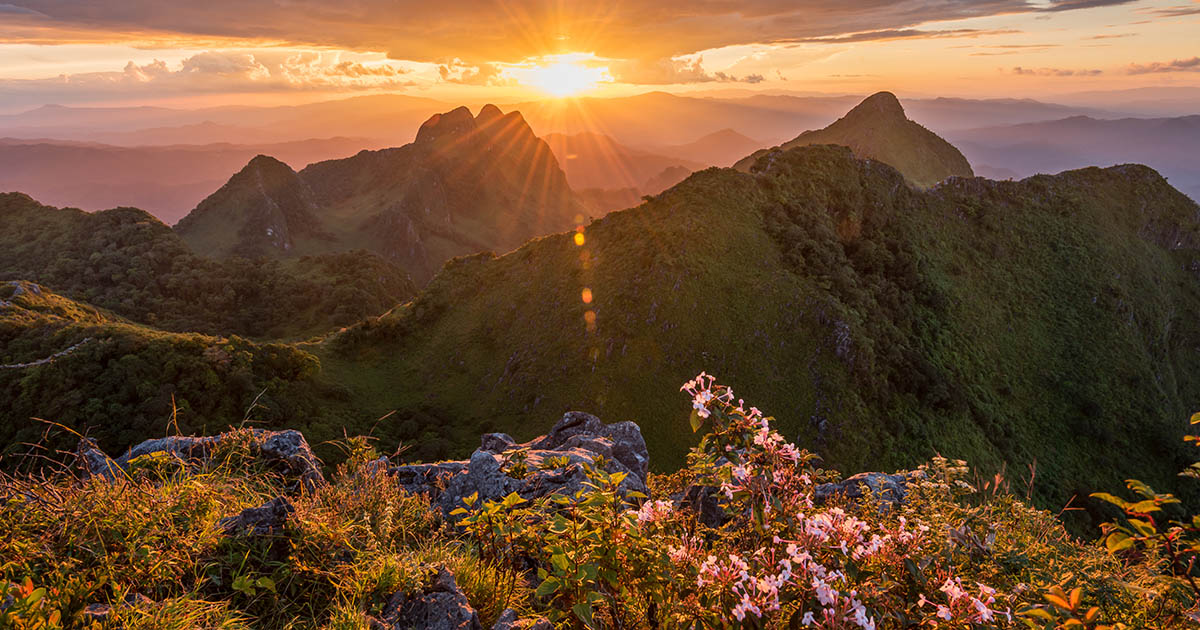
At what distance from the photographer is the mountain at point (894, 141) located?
14462 cm

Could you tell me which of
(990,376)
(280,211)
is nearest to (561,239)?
(990,376)

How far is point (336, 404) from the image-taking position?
4331cm

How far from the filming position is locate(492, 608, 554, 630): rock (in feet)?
17.4

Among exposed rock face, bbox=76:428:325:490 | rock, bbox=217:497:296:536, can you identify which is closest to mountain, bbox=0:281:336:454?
exposed rock face, bbox=76:428:325:490

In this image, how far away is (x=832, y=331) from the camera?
41.2m

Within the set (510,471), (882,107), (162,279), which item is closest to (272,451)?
(510,471)

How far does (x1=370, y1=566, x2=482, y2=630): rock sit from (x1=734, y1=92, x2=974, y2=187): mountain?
14542cm

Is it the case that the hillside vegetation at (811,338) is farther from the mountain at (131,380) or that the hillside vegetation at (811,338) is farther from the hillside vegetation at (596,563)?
the hillside vegetation at (596,563)

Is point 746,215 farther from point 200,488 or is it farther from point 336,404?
point 200,488

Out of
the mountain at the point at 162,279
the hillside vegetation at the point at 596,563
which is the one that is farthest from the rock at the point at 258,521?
the mountain at the point at 162,279

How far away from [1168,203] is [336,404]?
372ft

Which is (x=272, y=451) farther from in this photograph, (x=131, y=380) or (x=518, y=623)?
(x=131, y=380)

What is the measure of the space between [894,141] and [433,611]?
17975 cm

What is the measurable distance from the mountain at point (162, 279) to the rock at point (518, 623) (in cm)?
9397
